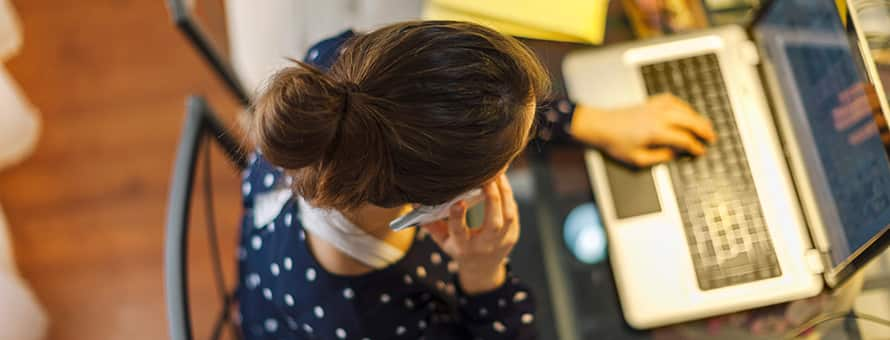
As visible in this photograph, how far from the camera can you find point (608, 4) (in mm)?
1107

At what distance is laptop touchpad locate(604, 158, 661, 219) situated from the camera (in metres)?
0.98

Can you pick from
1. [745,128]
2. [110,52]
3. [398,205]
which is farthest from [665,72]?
[110,52]

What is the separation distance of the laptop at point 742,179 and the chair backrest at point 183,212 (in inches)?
19.9

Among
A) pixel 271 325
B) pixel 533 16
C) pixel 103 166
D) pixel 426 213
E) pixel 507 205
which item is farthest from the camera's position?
pixel 103 166

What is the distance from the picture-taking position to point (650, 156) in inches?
39.0

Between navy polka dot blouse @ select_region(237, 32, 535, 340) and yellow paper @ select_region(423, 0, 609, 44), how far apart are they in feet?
0.70

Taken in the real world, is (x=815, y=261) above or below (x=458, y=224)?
below

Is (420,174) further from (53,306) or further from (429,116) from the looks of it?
(53,306)

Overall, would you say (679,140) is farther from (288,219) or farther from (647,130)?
(288,219)

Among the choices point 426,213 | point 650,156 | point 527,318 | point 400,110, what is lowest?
point 527,318

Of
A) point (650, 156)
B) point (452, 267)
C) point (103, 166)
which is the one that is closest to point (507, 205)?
point (452, 267)

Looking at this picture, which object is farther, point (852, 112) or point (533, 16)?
point (533, 16)

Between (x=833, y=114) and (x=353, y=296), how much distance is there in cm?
59

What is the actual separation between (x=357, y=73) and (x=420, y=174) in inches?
4.0
